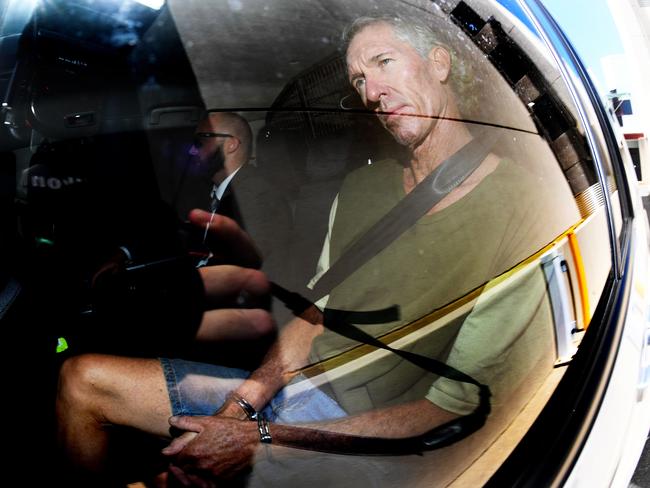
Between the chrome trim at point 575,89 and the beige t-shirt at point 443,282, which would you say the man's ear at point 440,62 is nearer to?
the beige t-shirt at point 443,282

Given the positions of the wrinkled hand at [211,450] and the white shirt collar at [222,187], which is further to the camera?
the white shirt collar at [222,187]

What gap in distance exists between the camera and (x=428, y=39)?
1.09 meters

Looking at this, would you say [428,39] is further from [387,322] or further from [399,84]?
[387,322]

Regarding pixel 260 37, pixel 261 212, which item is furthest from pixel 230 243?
pixel 260 37

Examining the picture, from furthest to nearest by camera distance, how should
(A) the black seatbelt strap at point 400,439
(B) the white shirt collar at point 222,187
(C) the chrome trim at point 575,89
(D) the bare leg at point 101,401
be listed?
(C) the chrome trim at point 575,89, (B) the white shirt collar at point 222,187, (D) the bare leg at point 101,401, (A) the black seatbelt strap at point 400,439

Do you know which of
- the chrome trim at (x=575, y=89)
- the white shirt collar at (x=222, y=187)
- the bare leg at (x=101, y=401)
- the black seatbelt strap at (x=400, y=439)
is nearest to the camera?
the black seatbelt strap at (x=400, y=439)

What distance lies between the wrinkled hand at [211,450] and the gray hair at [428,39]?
28.9 inches

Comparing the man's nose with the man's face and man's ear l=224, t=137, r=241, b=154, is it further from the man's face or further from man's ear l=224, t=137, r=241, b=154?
man's ear l=224, t=137, r=241, b=154

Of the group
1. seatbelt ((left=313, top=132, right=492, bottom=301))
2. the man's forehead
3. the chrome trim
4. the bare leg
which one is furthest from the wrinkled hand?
the chrome trim

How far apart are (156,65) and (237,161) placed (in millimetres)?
590

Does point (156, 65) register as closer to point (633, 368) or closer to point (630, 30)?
point (633, 368)

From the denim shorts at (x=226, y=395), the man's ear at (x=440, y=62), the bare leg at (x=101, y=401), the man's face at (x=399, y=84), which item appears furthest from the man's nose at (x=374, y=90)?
the bare leg at (x=101, y=401)

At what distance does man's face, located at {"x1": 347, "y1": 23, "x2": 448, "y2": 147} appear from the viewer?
41.5 inches

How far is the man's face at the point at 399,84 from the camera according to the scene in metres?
1.05
